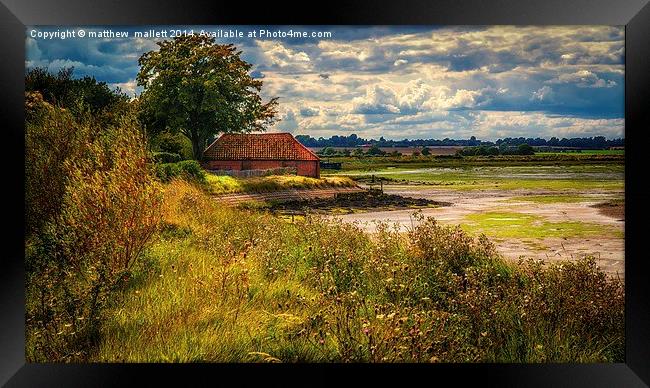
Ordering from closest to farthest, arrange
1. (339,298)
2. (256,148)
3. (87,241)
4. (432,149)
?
(339,298) < (87,241) < (256,148) < (432,149)

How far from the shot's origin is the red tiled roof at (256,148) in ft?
24.4

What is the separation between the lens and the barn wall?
7.44 m

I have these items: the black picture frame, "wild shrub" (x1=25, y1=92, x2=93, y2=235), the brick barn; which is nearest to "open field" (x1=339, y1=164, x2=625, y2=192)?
the black picture frame

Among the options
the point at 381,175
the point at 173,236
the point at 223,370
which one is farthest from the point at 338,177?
the point at 223,370

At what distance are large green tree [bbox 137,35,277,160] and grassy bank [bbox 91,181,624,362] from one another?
0.72 meters

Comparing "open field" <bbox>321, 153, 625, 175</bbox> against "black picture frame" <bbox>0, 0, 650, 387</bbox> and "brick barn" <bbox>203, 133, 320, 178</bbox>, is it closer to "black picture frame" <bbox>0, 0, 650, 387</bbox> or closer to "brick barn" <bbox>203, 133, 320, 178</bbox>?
"brick barn" <bbox>203, 133, 320, 178</bbox>

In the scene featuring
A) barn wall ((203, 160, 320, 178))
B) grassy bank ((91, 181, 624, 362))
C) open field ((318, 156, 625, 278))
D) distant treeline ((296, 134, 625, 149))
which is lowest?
grassy bank ((91, 181, 624, 362))

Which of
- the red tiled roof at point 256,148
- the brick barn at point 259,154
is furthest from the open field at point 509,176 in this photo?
the red tiled roof at point 256,148

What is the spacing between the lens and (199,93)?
7.57 meters

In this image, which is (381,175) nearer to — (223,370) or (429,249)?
(429,249)

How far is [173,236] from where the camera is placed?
7.48m
